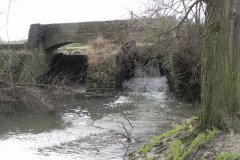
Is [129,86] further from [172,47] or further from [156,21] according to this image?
[156,21]

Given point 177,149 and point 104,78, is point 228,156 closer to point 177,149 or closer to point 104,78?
point 177,149

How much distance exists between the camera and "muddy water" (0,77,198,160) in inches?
402

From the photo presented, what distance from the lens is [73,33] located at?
71.8 ft

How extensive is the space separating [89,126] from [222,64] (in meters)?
7.93

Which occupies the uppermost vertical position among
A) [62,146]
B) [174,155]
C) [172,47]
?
[172,47]

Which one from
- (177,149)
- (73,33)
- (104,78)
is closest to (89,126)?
(104,78)

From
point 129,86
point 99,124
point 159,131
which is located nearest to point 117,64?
point 129,86

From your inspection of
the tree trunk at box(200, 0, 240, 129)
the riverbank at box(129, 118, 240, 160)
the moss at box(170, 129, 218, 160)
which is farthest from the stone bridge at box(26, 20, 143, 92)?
the moss at box(170, 129, 218, 160)

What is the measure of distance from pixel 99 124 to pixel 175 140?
288 inches

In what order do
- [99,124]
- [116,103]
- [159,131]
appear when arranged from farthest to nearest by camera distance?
[116,103] → [99,124] → [159,131]

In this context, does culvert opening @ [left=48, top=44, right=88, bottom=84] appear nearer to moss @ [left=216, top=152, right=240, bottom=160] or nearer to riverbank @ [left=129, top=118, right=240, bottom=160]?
riverbank @ [left=129, top=118, right=240, bottom=160]

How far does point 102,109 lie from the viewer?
1631cm

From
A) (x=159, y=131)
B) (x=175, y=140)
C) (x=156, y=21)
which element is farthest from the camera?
(x=159, y=131)

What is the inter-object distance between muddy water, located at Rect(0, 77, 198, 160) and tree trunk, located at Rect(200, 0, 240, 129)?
2.24 m
